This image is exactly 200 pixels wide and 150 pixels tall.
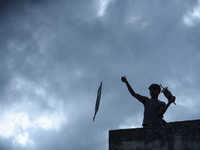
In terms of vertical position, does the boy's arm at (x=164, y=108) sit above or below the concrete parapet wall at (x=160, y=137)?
above

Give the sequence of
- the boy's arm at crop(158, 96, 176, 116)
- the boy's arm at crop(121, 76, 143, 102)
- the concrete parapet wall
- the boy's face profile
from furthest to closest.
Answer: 1. the boy's face profile
2. the boy's arm at crop(121, 76, 143, 102)
3. the boy's arm at crop(158, 96, 176, 116)
4. the concrete parapet wall

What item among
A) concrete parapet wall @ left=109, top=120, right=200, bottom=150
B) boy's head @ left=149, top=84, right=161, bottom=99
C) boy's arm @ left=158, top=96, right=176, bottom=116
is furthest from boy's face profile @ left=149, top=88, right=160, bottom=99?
concrete parapet wall @ left=109, top=120, right=200, bottom=150

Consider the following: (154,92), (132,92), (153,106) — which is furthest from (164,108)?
(132,92)

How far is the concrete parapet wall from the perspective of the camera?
463 cm

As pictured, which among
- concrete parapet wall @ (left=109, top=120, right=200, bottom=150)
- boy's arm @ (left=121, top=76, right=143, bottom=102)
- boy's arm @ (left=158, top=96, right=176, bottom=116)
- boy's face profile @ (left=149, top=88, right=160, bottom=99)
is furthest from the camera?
boy's face profile @ (left=149, top=88, right=160, bottom=99)

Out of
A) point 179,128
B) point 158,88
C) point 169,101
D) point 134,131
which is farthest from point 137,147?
point 158,88

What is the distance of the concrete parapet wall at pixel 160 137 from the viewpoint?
4.63 metres

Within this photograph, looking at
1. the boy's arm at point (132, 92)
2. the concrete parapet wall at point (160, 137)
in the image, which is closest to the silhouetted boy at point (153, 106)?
the boy's arm at point (132, 92)

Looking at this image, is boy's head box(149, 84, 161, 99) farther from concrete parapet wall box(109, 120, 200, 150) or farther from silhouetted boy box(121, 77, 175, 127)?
concrete parapet wall box(109, 120, 200, 150)

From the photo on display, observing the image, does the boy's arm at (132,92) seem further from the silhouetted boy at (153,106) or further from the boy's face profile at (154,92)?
the boy's face profile at (154,92)

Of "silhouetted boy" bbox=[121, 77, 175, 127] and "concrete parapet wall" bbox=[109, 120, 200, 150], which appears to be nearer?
"concrete parapet wall" bbox=[109, 120, 200, 150]

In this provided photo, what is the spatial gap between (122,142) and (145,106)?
1.20 m

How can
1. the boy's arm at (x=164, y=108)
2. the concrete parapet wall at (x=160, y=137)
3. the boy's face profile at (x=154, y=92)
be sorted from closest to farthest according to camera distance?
the concrete parapet wall at (x=160, y=137)
the boy's arm at (x=164, y=108)
the boy's face profile at (x=154, y=92)

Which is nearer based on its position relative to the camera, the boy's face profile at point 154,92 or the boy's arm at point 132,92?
the boy's arm at point 132,92
